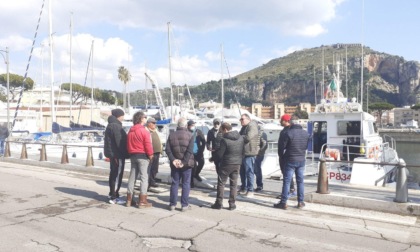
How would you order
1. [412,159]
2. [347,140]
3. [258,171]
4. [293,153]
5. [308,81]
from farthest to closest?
[308,81]
[412,159]
[347,140]
[258,171]
[293,153]

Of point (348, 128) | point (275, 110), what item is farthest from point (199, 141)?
point (275, 110)

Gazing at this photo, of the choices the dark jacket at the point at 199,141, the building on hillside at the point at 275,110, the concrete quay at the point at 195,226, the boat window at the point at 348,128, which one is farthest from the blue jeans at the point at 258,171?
the building on hillside at the point at 275,110

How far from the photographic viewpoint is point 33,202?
825 centimetres

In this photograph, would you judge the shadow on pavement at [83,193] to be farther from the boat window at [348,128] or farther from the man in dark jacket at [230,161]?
the boat window at [348,128]

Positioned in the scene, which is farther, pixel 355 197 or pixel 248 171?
pixel 248 171

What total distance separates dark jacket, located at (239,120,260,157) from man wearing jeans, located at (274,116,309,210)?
3.44 feet

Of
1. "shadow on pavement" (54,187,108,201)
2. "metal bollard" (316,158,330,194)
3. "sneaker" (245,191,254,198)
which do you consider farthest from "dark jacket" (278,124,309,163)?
"shadow on pavement" (54,187,108,201)

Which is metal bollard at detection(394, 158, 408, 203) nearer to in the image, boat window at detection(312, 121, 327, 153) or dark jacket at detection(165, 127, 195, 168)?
dark jacket at detection(165, 127, 195, 168)

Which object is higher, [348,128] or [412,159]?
[348,128]

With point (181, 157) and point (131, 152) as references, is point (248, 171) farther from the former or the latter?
point (131, 152)

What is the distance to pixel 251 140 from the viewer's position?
27.7 ft

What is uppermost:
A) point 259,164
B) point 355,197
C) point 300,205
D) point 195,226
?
point 259,164

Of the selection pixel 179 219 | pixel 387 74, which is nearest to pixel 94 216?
pixel 179 219

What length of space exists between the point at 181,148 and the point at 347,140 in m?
10.2
